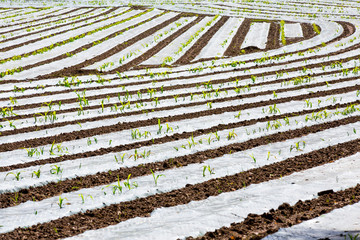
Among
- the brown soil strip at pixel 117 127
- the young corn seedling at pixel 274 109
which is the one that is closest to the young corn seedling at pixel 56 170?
the brown soil strip at pixel 117 127

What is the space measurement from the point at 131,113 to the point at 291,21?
567 inches

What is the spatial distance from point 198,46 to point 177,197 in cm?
992

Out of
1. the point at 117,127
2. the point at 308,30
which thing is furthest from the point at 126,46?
the point at 308,30

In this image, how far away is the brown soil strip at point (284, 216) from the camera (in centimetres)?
303

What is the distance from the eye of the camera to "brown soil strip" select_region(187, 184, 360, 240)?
303 centimetres

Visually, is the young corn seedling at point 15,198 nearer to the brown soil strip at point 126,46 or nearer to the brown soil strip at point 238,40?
the brown soil strip at point 126,46

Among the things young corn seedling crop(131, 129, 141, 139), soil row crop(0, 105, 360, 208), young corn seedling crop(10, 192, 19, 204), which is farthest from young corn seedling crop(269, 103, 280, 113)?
young corn seedling crop(10, 192, 19, 204)

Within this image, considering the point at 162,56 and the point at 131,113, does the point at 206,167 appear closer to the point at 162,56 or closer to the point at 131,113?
the point at 131,113

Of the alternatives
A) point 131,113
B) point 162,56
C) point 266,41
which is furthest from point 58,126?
point 266,41

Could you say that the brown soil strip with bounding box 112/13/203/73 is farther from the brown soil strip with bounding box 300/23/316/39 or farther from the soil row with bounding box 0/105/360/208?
the soil row with bounding box 0/105/360/208

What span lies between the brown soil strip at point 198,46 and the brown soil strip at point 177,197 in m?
6.76

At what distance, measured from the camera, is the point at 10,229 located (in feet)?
11.0

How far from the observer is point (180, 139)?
5488 millimetres

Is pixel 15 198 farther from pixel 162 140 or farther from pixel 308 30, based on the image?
pixel 308 30
